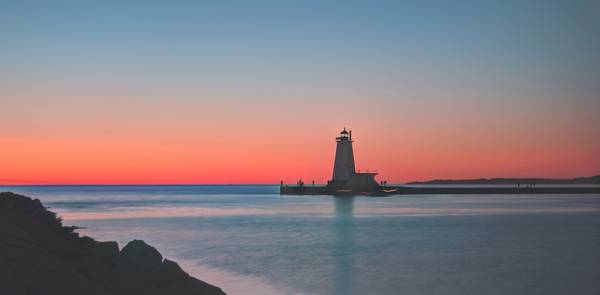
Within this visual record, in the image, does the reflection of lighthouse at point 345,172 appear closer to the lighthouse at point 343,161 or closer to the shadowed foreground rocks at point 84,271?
the lighthouse at point 343,161

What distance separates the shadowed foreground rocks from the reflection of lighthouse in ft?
156

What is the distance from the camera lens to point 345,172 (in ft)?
208

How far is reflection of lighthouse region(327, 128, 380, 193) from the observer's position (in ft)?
200

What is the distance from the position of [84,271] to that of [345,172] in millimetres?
54278

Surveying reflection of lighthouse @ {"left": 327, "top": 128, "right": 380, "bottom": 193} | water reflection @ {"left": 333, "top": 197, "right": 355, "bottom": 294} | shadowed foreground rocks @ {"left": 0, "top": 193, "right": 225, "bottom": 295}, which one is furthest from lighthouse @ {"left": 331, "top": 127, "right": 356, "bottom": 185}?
shadowed foreground rocks @ {"left": 0, "top": 193, "right": 225, "bottom": 295}

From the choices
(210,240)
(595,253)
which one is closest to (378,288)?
(595,253)

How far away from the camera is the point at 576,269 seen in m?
16.6

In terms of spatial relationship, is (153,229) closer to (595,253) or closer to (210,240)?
(210,240)

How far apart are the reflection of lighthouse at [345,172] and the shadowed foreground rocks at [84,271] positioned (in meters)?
47.5

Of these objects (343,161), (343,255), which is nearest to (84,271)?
(343,255)

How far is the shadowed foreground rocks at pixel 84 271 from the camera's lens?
7184mm

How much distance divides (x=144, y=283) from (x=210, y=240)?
15.0m

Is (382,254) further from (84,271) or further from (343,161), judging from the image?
(343,161)

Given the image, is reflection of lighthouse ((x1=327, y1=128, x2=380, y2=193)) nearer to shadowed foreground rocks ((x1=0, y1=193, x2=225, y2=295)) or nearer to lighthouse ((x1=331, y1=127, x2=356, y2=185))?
lighthouse ((x1=331, y1=127, x2=356, y2=185))
